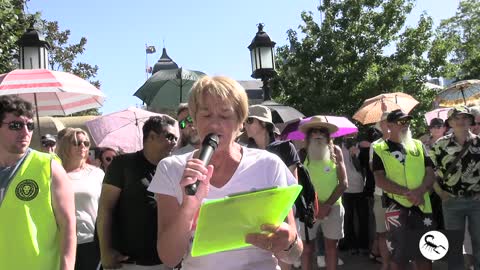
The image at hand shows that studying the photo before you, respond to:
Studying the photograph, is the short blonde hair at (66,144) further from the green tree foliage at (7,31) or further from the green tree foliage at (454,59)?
the green tree foliage at (454,59)

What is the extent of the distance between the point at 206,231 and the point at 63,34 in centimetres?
2420

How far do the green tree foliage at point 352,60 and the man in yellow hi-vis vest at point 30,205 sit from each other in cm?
1672

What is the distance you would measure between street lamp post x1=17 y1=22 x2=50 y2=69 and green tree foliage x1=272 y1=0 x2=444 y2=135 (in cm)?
1303

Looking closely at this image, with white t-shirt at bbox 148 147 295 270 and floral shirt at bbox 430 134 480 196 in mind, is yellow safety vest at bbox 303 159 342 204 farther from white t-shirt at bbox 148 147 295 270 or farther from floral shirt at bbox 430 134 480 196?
white t-shirt at bbox 148 147 295 270

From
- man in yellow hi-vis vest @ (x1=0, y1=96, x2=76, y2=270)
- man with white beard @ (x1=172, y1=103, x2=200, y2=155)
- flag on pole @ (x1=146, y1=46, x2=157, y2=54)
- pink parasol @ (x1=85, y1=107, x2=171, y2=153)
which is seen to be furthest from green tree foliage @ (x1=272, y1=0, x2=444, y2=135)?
flag on pole @ (x1=146, y1=46, x2=157, y2=54)

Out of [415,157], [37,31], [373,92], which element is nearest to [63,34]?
[373,92]

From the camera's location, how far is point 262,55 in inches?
338

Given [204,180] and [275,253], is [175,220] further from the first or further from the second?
→ [275,253]

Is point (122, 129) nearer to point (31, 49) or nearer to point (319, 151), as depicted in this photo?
point (31, 49)

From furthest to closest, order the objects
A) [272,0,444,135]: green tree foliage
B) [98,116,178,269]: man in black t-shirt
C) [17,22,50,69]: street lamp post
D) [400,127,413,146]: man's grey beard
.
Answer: [272,0,444,135]: green tree foliage → [17,22,50,69]: street lamp post → [400,127,413,146]: man's grey beard → [98,116,178,269]: man in black t-shirt

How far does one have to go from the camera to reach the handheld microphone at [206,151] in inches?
70.1

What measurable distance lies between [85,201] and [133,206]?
1.29 meters

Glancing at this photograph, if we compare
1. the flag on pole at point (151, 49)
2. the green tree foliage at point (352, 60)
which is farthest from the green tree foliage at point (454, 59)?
the flag on pole at point (151, 49)

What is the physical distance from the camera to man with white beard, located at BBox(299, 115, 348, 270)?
6250 mm
